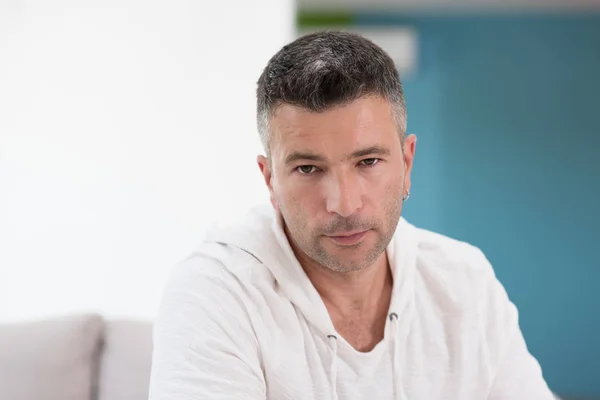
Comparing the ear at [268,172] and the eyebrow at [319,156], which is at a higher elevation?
the eyebrow at [319,156]

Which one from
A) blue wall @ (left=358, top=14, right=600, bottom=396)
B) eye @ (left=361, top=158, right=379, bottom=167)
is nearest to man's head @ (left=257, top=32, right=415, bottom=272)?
eye @ (left=361, top=158, right=379, bottom=167)

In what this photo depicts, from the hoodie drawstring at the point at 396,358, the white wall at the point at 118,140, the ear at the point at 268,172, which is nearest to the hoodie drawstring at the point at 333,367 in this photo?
the hoodie drawstring at the point at 396,358

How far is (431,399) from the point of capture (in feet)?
4.86

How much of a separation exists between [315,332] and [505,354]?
40 cm

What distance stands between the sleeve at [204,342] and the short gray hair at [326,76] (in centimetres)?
26

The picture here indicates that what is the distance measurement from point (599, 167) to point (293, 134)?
157 inches

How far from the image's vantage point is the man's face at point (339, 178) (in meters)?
1.27

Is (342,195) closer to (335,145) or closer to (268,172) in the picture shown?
(335,145)

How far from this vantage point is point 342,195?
1.25 m

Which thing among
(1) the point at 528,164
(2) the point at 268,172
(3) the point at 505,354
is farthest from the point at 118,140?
(1) the point at 528,164

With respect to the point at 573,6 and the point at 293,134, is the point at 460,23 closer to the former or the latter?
the point at 573,6

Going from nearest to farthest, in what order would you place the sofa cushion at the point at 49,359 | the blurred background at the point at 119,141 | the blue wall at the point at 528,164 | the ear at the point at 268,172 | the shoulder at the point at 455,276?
the ear at the point at 268,172, the shoulder at the point at 455,276, the sofa cushion at the point at 49,359, the blurred background at the point at 119,141, the blue wall at the point at 528,164

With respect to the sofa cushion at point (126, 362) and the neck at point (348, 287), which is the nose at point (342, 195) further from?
the sofa cushion at point (126, 362)

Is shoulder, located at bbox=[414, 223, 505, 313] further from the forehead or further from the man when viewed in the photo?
the forehead
